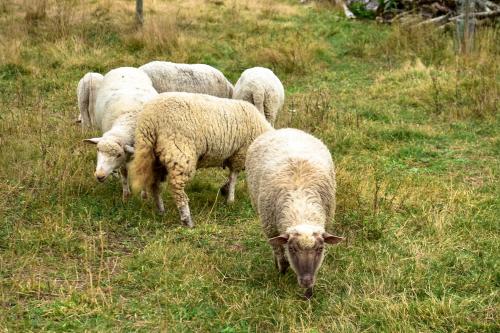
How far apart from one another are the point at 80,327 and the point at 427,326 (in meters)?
2.11

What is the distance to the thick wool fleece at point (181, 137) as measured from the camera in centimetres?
554

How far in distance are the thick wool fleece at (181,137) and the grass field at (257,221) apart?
0.45 m

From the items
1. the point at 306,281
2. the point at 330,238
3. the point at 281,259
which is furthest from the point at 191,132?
the point at 306,281

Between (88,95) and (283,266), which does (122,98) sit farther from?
(283,266)

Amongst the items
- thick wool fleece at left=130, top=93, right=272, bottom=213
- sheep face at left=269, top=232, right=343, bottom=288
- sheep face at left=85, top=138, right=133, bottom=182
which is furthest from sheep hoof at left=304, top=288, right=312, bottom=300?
sheep face at left=85, top=138, right=133, bottom=182

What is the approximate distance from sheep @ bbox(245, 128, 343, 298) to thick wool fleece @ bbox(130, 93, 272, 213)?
2.35 feet

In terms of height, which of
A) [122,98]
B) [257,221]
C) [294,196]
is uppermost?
[122,98]

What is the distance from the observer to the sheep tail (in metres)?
5.55

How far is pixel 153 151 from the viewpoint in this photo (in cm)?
564

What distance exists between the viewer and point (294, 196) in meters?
4.34

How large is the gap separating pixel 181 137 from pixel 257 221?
3.37ft

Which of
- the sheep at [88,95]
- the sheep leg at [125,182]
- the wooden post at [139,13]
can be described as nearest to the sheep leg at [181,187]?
the sheep leg at [125,182]

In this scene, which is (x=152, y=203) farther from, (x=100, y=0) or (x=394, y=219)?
(x=100, y=0)

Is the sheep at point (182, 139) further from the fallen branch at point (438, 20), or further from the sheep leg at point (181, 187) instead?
the fallen branch at point (438, 20)
